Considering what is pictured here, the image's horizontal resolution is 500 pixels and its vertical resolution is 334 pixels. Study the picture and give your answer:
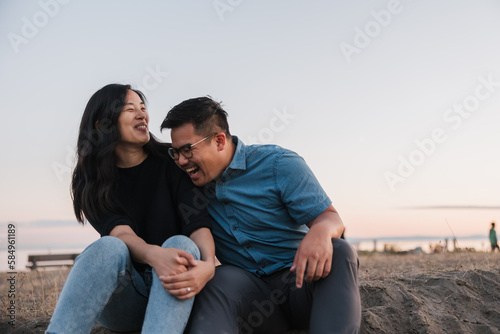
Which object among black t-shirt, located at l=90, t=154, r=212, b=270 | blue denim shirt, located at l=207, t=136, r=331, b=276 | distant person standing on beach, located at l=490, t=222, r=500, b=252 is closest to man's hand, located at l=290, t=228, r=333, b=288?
blue denim shirt, located at l=207, t=136, r=331, b=276

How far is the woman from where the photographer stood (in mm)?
2363

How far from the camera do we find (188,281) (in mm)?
2375

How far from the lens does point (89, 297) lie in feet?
7.76

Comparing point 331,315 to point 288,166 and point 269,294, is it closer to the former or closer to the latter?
point 269,294

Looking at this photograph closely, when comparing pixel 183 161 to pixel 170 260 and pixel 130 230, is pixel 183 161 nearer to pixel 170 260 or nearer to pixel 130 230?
pixel 130 230

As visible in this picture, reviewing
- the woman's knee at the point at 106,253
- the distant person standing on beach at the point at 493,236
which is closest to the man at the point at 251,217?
the woman's knee at the point at 106,253

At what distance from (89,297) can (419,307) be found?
7.69ft

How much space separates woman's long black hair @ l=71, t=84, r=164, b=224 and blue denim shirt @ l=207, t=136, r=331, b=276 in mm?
649

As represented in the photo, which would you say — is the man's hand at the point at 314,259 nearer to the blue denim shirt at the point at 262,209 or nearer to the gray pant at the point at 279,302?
the gray pant at the point at 279,302

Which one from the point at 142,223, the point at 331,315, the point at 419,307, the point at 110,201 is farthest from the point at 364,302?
the point at 110,201

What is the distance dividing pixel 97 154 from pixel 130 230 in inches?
22.1

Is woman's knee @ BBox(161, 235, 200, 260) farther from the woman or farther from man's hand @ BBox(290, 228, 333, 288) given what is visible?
man's hand @ BBox(290, 228, 333, 288)

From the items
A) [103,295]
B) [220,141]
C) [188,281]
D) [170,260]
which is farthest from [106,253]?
[220,141]

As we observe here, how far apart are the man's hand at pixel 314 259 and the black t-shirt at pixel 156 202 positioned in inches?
26.0
